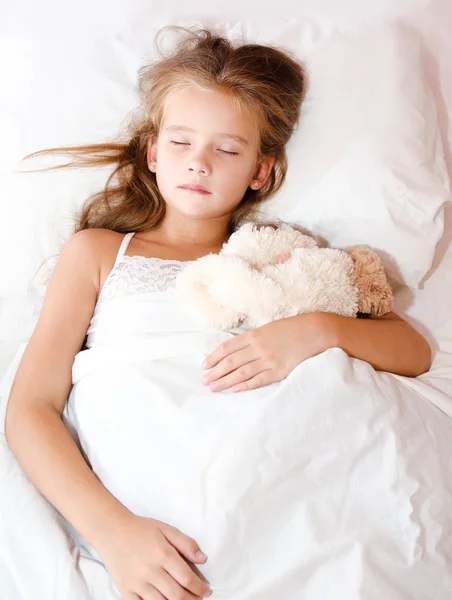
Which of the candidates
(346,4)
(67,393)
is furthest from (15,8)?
(67,393)

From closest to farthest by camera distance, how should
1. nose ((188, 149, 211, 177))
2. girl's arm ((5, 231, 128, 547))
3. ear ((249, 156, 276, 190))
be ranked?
1. girl's arm ((5, 231, 128, 547))
2. nose ((188, 149, 211, 177))
3. ear ((249, 156, 276, 190))

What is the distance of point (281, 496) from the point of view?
3.32 ft

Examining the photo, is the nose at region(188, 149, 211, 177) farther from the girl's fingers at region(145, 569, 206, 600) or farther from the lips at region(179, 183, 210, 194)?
the girl's fingers at region(145, 569, 206, 600)

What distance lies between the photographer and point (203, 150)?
4.28ft

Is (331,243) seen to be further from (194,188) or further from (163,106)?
(163,106)

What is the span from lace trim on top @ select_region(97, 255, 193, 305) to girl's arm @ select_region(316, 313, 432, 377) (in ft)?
0.96

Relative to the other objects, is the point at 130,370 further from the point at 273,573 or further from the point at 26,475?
A: the point at 273,573

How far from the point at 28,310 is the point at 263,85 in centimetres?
67

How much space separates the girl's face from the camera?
1315 mm

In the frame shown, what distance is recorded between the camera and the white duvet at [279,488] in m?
0.98

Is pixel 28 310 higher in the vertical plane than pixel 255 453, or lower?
lower

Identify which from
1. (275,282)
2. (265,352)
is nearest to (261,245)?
(275,282)

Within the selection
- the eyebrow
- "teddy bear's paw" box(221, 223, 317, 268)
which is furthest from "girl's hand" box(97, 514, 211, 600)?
the eyebrow

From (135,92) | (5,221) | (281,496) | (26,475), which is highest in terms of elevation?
Result: (135,92)
